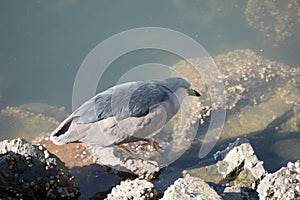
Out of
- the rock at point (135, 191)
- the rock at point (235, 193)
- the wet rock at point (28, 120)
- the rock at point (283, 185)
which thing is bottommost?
the rock at point (283, 185)

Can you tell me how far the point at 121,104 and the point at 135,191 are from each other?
1029 millimetres

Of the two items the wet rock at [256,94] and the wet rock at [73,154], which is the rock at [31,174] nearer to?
the wet rock at [73,154]

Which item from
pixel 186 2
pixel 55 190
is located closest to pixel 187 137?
pixel 55 190

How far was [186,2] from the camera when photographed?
7758mm

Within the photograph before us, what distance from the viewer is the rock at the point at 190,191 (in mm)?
2260

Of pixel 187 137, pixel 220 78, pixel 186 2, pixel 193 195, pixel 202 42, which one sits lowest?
pixel 193 195

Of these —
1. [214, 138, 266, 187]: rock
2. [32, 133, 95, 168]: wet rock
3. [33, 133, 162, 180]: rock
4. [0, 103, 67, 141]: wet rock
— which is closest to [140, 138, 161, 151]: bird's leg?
[33, 133, 162, 180]: rock

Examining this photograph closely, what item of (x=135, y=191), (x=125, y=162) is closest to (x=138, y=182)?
(x=135, y=191)

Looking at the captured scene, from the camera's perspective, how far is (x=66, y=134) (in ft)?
10.6

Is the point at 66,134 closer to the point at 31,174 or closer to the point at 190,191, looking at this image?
the point at 31,174

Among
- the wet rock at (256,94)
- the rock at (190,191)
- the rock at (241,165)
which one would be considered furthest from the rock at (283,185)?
the wet rock at (256,94)

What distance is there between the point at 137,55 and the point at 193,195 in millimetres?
4560

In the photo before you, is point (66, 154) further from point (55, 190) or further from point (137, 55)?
point (137, 55)

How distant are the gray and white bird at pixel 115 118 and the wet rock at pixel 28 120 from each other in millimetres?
1736
